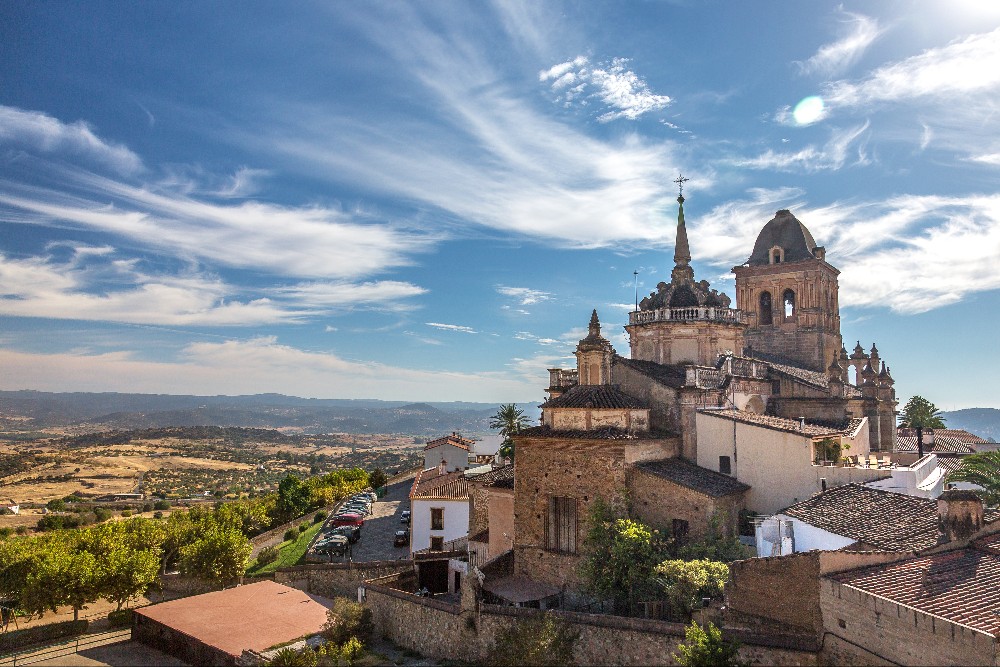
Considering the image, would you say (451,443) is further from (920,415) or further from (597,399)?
(920,415)

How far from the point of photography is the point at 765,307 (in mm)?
52500

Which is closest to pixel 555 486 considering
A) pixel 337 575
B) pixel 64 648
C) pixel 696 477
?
pixel 696 477

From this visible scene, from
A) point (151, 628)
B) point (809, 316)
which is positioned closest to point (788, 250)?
point (809, 316)

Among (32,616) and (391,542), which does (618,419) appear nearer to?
(391,542)

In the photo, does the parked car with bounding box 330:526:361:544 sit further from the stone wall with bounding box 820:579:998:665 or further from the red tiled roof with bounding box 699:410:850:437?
the stone wall with bounding box 820:579:998:665

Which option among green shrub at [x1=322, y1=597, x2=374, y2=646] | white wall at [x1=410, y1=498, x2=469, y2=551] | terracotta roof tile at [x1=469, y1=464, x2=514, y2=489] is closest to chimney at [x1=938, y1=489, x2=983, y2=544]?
terracotta roof tile at [x1=469, y1=464, x2=514, y2=489]

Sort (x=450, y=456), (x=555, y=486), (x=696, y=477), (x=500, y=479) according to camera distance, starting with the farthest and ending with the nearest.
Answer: (x=450, y=456)
(x=500, y=479)
(x=555, y=486)
(x=696, y=477)

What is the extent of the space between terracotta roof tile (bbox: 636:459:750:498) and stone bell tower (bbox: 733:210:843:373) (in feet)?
91.1

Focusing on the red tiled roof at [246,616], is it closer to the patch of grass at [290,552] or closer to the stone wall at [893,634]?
the patch of grass at [290,552]

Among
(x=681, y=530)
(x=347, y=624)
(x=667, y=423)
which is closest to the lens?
(x=681, y=530)

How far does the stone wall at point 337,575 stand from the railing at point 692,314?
17.6 metres

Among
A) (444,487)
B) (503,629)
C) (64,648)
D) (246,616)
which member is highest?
(444,487)

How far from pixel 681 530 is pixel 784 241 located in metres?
35.4

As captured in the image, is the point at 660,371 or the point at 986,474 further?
the point at 660,371
